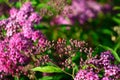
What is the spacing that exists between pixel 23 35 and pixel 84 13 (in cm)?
380

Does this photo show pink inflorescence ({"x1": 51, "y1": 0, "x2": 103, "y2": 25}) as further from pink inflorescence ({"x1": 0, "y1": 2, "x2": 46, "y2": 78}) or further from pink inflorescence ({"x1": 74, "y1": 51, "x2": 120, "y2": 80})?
pink inflorescence ({"x1": 74, "y1": 51, "x2": 120, "y2": 80})

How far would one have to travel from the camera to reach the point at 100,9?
324 inches

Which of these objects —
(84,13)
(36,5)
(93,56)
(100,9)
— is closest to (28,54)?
(93,56)

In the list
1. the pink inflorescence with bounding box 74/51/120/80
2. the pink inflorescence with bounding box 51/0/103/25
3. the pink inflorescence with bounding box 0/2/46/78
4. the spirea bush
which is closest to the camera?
the pink inflorescence with bounding box 74/51/120/80

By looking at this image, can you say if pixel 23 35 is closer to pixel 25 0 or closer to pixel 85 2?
pixel 25 0

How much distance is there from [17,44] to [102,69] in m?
0.75

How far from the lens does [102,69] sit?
359 centimetres

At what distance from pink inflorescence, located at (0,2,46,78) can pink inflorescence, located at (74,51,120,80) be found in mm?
519

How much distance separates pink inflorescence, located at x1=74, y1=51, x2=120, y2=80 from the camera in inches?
133

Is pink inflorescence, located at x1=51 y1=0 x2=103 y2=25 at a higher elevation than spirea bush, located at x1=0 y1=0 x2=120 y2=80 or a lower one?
higher

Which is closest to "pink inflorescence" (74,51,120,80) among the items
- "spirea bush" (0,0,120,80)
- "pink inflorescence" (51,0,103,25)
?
"spirea bush" (0,0,120,80)

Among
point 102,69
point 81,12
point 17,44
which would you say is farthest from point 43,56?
point 81,12

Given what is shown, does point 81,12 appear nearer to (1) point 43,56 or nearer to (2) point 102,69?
(1) point 43,56

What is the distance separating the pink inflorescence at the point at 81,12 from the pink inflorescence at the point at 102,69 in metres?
3.66
